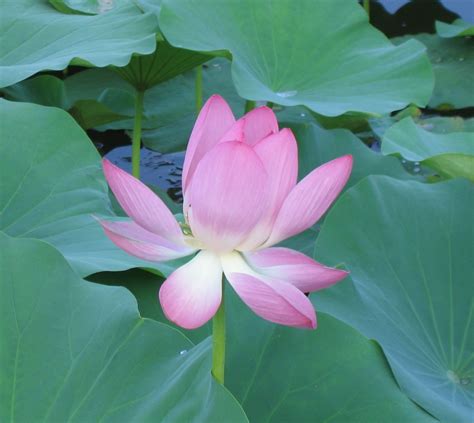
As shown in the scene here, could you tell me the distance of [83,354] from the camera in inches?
35.8

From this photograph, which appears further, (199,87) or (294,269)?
(199,87)

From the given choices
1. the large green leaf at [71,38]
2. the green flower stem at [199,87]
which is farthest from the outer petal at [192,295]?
the green flower stem at [199,87]

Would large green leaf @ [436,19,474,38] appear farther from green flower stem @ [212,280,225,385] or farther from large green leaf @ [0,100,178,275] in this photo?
green flower stem @ [212,280,225,385]

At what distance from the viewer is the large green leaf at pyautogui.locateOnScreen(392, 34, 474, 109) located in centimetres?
257

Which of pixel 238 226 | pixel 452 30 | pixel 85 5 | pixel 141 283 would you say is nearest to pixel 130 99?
pixel 85 5

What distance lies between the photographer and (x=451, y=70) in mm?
2670

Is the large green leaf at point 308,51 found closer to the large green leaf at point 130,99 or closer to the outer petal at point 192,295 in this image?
the large green leaf at point 130,99

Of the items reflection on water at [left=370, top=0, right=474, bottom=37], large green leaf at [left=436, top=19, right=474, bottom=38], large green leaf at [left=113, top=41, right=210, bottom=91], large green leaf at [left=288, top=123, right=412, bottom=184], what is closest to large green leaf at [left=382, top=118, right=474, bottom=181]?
large green leaf at [left=288, top=123, right=412, bottom=184]

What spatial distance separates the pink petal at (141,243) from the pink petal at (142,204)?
0.5 inches

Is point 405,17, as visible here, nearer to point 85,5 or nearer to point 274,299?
point 85,5

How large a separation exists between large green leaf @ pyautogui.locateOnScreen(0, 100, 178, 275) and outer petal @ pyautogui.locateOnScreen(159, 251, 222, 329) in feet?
1.46

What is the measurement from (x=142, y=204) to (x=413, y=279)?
668mm

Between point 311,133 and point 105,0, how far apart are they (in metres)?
0.68

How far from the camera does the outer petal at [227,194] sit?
27.3 inches
